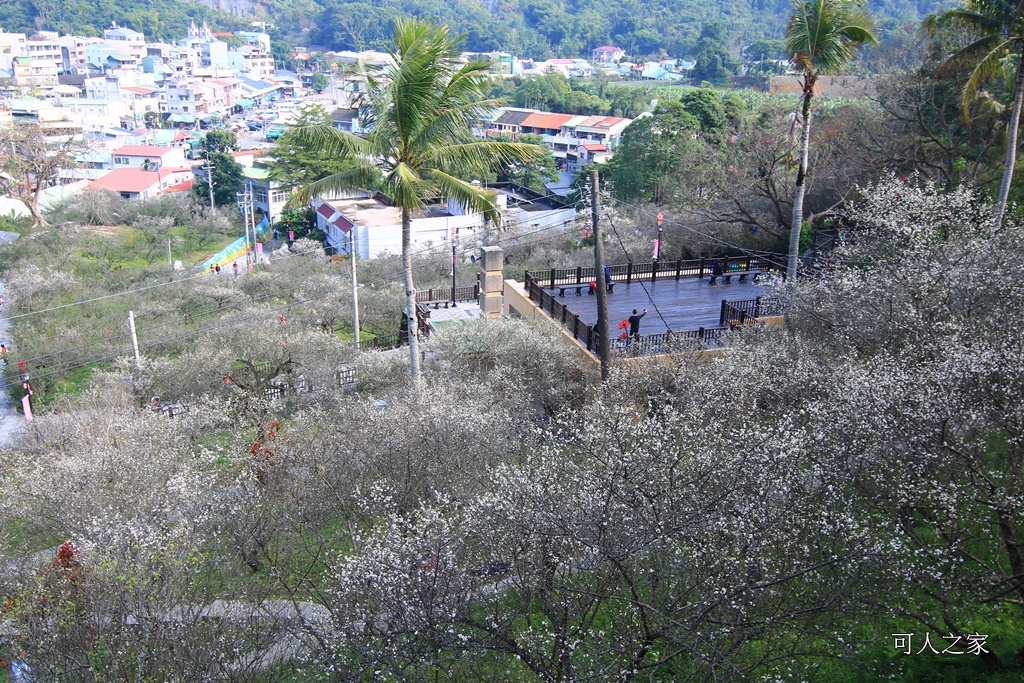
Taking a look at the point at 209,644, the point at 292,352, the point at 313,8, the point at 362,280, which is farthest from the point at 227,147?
the point at 313,8

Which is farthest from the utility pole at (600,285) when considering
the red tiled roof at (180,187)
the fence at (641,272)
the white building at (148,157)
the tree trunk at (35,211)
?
the white building at (148,157)

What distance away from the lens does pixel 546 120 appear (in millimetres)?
92188

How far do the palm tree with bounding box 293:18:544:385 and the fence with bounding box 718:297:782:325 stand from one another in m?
6.60

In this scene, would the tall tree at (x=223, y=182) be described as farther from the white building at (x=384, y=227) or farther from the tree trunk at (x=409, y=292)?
the tree trunk at (x=409, y=292)

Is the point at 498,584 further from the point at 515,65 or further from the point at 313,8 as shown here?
the point at 313,8

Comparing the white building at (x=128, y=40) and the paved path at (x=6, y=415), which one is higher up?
the white building at (x=128, y=40)

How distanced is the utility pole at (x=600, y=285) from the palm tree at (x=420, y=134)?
1.10m

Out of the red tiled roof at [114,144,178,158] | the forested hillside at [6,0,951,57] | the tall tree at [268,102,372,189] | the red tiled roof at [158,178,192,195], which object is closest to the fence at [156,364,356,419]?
the tall tree at [268,102,372,189]

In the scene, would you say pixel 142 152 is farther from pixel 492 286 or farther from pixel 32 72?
pixel 32 72

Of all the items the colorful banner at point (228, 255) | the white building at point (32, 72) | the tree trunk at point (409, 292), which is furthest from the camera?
the white building at point (32, 72)

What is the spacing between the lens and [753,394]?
12766mm

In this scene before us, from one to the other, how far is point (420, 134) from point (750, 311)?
8851 millimetres

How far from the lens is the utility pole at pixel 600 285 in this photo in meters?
12.8

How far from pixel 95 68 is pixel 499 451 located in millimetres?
153664
